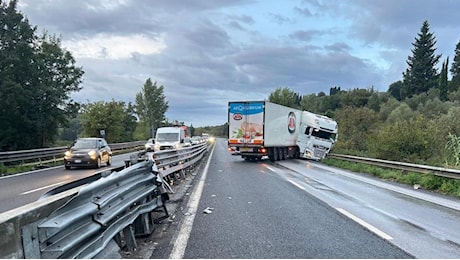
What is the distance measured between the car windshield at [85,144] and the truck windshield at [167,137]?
30.3 ft

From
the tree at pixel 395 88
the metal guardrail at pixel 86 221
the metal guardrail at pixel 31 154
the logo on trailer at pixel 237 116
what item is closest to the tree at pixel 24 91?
the metal guardrail at pixel 31 154

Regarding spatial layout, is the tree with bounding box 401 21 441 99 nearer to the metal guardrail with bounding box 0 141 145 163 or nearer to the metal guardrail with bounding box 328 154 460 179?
the metal guardrail with bounding box 328 154 460 179

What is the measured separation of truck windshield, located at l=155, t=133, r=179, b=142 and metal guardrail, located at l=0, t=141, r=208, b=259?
24.7 meters

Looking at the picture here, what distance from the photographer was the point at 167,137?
31.8 m

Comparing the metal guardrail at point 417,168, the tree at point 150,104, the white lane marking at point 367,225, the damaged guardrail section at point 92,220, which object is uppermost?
the tree at point 150,104

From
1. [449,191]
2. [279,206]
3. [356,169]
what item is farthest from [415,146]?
[279,206]

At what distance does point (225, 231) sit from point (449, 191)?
9.94 meters

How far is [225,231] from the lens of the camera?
6.55 meters

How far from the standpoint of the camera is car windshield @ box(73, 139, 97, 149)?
2201 cm

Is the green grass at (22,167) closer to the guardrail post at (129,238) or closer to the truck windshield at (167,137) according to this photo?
the truck windshield at (167,137)

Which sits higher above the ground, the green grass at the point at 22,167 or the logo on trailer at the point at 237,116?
the logo on trailer at the point at 237,116

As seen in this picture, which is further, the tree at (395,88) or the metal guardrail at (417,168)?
the tree at (395,88)

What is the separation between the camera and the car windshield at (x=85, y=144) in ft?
72.2

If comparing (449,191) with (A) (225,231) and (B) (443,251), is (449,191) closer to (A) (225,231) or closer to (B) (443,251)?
(B) (443,251)
